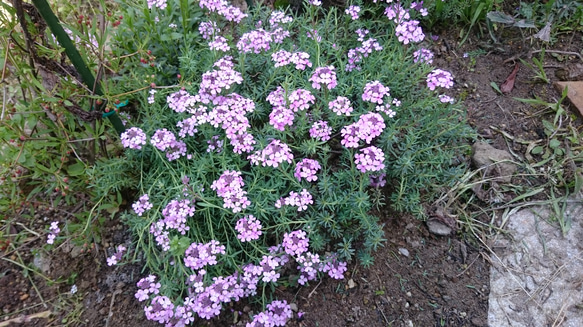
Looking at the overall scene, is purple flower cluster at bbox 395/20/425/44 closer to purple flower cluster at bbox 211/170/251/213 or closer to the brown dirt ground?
the brown dirt ground

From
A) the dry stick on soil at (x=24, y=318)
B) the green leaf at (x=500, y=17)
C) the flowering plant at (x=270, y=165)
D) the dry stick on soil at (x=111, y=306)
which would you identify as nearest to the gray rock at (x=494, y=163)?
the flowering plant at (x=270, y=165)

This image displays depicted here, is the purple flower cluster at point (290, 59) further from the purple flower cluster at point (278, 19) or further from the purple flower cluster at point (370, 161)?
the purple flower cluster at point (370, 161)

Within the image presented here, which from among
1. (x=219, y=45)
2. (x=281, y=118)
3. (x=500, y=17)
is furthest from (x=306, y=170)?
(x=500, y=17)

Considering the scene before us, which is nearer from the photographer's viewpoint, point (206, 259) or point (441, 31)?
point (206, 259)

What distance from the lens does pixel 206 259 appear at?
89.3 inches

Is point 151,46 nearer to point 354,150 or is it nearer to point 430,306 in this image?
point 354,150

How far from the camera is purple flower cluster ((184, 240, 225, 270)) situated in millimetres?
2260

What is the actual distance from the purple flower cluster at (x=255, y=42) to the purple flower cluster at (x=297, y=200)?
103 centimetres


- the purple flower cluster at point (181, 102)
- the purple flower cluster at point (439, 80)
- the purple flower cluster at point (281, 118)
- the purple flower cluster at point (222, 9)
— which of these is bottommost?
the purple flower cluster at point (439, 80)

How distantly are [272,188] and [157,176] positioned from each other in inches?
29.0

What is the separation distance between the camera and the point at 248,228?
2281mm

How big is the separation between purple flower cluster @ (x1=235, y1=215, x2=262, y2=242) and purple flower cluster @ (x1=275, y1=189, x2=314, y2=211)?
0.15m

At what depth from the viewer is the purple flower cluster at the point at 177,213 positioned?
7.38 feet

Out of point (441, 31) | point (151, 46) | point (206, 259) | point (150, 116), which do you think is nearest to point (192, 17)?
point (151, 46)
